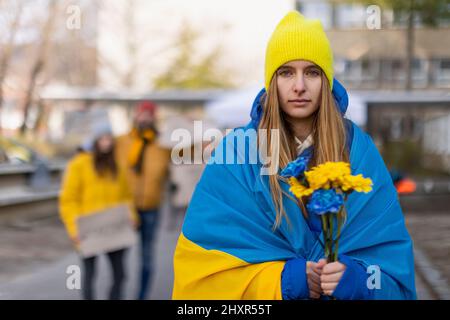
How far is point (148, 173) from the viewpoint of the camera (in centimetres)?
519

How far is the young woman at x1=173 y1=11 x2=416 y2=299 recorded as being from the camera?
1.75 metres

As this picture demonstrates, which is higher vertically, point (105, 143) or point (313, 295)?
point (105, 143)

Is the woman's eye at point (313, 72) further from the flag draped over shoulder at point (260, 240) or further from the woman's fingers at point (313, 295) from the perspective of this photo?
the woman's fingers at point (313, 295)

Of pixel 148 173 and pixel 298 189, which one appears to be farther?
pixel 148 173

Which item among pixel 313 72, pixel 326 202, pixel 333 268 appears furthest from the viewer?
pixel 313 72

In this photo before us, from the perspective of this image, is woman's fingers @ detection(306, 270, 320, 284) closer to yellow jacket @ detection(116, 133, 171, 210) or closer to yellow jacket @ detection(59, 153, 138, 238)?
yellow jacket @ detection(59, 153, 138, 238)

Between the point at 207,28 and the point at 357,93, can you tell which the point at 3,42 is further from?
the point at 207,28

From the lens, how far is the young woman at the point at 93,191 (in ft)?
15.5

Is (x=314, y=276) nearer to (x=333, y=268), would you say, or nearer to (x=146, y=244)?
(x=333, y=268)

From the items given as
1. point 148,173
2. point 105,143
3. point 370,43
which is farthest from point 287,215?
point 370,43

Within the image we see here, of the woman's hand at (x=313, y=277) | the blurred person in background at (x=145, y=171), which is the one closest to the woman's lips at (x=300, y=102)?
the woman's hand at (x=313, y=277)

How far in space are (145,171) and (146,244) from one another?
1.83ft

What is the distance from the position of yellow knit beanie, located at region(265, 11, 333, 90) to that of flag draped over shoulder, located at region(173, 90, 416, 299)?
11.1 inches

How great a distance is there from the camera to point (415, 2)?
653cm
